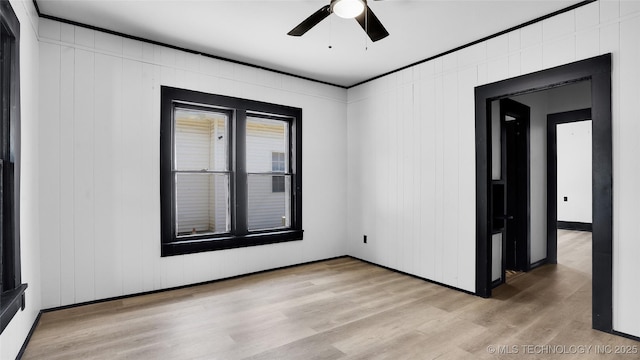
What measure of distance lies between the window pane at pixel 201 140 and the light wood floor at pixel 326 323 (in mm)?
1548

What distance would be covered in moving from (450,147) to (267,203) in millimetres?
2665

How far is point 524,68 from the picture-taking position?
10.7 ft

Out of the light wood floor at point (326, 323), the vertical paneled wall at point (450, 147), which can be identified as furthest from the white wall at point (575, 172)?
the vertical paneled wall at point (450, 147)

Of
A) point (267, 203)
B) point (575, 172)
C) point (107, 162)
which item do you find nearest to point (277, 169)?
point (267, 203)

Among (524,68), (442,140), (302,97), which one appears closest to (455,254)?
(442,140)

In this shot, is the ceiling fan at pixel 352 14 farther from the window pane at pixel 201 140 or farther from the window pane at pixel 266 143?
the window pane at pixel 266 143

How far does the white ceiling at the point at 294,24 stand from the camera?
2.93 metres

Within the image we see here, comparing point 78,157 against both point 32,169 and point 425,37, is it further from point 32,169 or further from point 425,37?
point 425,37

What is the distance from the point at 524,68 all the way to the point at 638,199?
5.05 ft

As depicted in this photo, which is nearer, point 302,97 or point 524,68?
point 524,68

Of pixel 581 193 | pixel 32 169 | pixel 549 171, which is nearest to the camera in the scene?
pixel 32 169

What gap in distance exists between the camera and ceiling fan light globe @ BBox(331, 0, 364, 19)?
7.16 ft

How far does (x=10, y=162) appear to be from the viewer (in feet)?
7.06

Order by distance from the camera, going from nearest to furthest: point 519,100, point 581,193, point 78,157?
point 78,157 < point 519,100 < point 581,193
